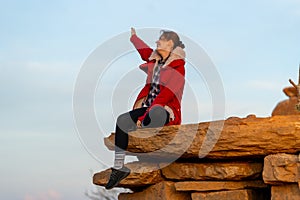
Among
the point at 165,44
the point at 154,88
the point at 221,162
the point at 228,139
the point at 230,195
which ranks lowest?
the point at 230,195

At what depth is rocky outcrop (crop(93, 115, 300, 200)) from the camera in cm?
671

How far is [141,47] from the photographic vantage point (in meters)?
7.93

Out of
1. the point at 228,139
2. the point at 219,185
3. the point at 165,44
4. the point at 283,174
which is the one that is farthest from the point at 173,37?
the point at 283,174

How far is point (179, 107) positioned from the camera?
7.43 meters

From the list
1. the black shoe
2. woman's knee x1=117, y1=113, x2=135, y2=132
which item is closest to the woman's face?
woman's knee x1=117, y1=113, x2=135, y2=132

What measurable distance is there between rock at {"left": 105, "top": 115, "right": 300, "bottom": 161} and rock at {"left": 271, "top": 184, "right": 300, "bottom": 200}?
0.40 meters

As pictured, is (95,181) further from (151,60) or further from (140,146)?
(151,60)

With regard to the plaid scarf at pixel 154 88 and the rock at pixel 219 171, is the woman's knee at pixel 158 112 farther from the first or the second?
the rock at pixel 219 171

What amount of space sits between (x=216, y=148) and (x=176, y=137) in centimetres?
49

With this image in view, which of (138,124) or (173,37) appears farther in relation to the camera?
(173,37)

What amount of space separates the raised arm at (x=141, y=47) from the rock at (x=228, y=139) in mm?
1125

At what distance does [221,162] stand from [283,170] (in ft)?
→ 2.78

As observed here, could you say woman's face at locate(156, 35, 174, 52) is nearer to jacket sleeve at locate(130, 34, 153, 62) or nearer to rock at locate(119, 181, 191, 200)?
jacket sleeve at locate(130, 34, 153, 62)

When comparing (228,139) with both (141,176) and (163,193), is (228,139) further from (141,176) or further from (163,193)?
(141,176)
